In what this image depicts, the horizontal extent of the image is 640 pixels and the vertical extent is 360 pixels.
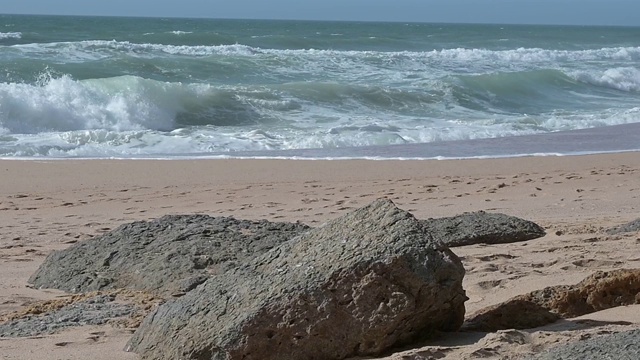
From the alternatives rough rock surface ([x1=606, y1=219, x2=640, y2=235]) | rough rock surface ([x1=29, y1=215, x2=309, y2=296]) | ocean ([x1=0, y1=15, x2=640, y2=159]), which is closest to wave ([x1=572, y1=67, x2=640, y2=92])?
ocean ([x1=0, y1=15, x2=640, y2=159])

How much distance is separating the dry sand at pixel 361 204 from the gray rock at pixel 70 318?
0.13 m

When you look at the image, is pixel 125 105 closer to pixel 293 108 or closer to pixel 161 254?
pixel 293 108

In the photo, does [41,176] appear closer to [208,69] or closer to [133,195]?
[133,195]

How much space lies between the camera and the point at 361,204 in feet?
24.6

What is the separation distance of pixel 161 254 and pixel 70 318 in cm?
88

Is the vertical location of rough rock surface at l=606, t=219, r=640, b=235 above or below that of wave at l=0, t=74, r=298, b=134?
above

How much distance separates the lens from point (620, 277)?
3613 mm

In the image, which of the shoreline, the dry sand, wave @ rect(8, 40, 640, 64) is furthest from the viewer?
wave @ rect(8, 40, 640, 64)

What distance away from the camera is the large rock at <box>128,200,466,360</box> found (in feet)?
10.2

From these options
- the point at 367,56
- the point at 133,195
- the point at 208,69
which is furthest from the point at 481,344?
the point at 367,56

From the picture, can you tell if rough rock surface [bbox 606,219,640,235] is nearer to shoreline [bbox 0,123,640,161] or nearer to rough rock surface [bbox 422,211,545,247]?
rough rock surface [bbox 422,211,545,247]

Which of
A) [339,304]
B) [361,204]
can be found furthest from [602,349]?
[361,204]

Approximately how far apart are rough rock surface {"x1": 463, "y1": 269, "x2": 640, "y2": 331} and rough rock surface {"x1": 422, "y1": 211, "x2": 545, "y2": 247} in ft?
5.65

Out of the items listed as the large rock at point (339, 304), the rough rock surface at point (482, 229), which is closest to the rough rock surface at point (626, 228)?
the rough rock surface at point (482, 229)
